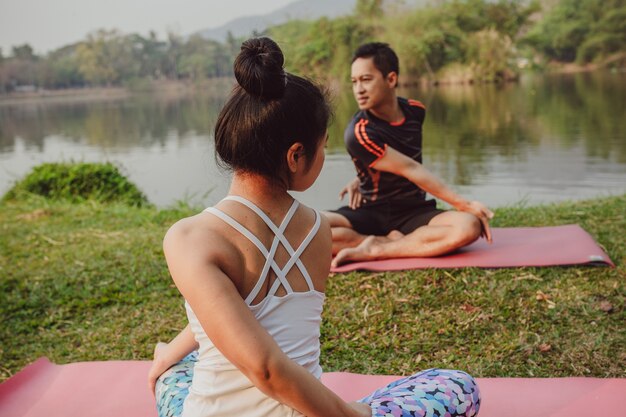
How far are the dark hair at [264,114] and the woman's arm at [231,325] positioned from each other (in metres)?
0.18

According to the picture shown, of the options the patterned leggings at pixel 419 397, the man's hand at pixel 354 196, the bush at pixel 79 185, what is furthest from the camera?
the bush at pixel 79 185

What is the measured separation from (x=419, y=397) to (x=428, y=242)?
1845 mm

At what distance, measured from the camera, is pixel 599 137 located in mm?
9750

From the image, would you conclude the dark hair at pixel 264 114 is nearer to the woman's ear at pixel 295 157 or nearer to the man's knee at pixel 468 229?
the woman's ear at pixel 295 157

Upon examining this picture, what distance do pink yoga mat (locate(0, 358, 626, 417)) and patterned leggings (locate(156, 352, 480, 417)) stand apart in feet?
1.39

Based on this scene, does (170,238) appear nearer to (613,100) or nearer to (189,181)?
(189,181)

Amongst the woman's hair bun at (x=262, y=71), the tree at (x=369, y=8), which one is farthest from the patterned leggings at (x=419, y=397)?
the tree at (x=369, y=8)

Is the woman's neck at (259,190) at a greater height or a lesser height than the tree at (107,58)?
lesser

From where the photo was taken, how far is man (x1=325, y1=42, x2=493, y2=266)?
3299 mm

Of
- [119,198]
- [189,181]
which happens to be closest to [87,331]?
[119,198]

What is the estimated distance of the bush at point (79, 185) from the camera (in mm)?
6543

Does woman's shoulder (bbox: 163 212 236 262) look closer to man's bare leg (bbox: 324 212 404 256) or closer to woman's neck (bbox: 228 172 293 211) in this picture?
woman's neck (bbox: 228 172 293 211)

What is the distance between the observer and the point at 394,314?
2840 mm

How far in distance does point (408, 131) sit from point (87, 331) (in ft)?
6.31
